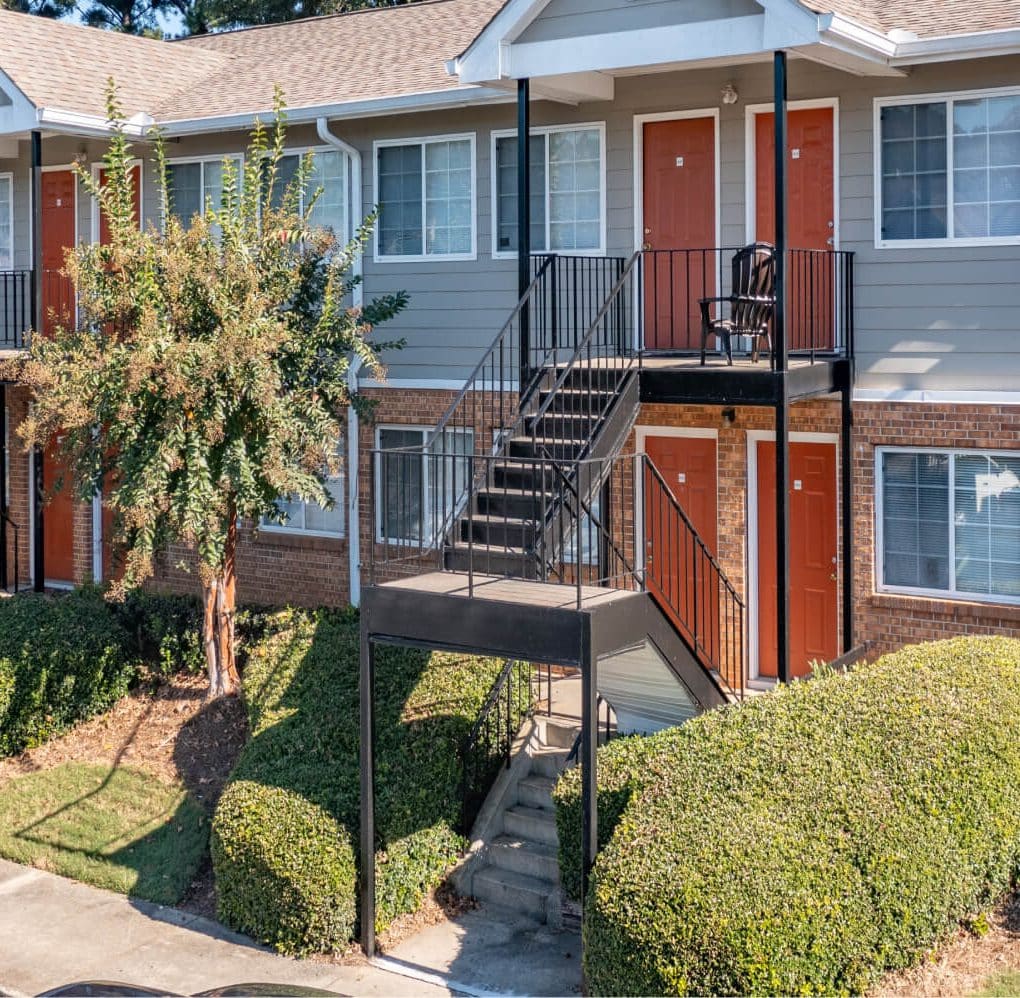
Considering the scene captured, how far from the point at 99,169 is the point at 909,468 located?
1075cm

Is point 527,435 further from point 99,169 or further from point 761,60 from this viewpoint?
point 99,169

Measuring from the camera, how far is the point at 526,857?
37.1 feet

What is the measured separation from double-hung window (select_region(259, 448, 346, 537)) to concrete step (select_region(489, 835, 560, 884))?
581cm

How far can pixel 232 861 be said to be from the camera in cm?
1073

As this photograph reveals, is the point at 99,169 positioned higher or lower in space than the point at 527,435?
higher

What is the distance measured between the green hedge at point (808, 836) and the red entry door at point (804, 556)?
300cm

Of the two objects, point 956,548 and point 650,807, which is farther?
point 956,548

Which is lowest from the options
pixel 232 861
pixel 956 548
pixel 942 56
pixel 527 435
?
pixel 232 861

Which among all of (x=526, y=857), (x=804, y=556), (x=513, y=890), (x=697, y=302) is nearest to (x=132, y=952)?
(x=513, y=890)

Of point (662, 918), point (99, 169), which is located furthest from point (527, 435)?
point (99, 169)

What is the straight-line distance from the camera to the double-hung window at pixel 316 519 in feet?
54.4

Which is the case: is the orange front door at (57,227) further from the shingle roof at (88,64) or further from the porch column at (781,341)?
the porch column at (781,341)

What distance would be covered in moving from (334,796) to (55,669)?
15.5 ft

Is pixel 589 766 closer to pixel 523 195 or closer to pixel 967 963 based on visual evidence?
pixel 967 963
